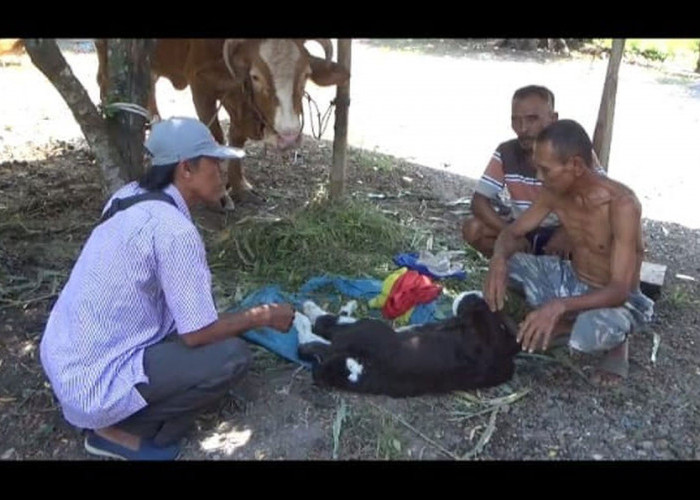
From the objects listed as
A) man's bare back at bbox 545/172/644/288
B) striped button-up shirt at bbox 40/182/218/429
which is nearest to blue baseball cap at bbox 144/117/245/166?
striped button-up shirt at bbox 40/182/218/429

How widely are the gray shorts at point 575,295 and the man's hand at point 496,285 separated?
8.2 inches

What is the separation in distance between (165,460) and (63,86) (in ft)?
7.51

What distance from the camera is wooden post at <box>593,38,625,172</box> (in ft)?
16.3

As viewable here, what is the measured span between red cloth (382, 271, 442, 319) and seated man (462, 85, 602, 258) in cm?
58

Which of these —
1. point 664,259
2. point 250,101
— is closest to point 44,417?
point 250,101

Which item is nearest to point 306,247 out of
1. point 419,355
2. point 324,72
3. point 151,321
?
point 324,72

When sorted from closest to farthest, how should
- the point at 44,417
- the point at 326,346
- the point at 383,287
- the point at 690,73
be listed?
1. the point at 44,417
2. the point at 326,346
3. the point at 383,287
4. the point at 690,73

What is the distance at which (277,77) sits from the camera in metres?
5.27

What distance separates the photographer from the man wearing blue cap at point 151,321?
9.89 ft

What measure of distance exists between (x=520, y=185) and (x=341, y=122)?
5.40 feet

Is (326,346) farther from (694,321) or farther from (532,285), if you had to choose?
(694,321)

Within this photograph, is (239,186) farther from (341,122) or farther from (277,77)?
(277,77)

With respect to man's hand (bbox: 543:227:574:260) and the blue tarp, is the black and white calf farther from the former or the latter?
man's hand (bbox: 543:227:574:260)
